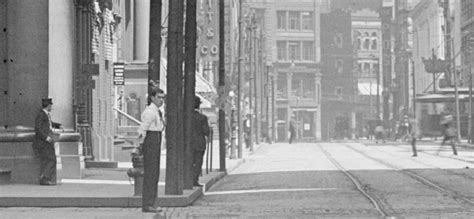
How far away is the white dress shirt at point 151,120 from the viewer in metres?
15.6

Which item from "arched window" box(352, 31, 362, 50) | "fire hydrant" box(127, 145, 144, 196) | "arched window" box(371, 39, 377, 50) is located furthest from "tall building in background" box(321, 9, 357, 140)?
"fire hydrant" box(127, 145, 144, 196)

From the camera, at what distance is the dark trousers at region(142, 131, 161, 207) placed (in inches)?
615

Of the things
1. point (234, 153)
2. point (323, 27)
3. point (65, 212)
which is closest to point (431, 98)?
point (234, 153)

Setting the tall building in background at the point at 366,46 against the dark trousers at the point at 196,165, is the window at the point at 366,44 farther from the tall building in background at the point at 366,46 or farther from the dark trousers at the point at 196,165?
the dark trousers at the point at 196,165

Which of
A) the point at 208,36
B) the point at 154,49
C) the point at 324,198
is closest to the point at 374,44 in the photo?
the point at 208,36

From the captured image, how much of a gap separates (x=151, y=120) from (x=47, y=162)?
6645 millimetres

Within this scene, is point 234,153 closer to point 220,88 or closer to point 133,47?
point 133,47

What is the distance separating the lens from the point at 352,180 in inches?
1024

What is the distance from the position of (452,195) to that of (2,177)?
29.7 ft

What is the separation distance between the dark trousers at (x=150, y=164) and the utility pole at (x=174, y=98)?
8.75 feet

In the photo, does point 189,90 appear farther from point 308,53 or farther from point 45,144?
point 308,53

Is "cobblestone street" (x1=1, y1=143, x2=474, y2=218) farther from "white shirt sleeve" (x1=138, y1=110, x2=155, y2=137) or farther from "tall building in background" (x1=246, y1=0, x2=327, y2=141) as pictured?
"tall building in background" (x1=246, y1=0, x2=327, y2=141)

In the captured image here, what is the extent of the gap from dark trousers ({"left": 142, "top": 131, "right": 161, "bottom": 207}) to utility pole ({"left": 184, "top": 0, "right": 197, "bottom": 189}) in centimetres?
466

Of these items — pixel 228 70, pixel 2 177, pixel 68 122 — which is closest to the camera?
pixel 2 177
